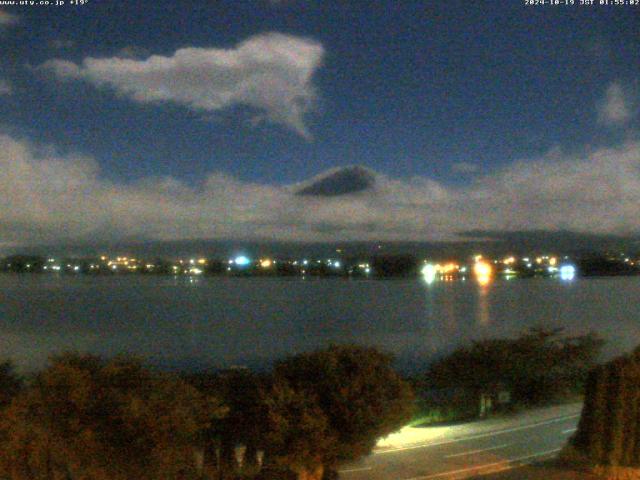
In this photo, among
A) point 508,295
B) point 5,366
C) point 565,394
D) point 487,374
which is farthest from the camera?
point 508,295

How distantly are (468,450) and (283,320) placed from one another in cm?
6516

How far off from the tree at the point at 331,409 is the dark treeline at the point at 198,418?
0.01 m

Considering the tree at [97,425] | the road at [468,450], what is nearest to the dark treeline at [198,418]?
the tree at [97,425]

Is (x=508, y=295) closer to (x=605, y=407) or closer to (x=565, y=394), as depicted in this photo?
(x=565, y=394)

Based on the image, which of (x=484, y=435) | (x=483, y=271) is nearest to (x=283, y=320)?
(x=484, y=435)

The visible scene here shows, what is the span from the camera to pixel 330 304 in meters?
99.8

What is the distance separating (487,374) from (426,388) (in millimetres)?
2264

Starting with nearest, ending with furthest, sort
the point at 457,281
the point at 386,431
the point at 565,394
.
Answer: the point at 386,431 → the point at 565,394 → the point at 457,281

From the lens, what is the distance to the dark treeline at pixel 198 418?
8.95 m

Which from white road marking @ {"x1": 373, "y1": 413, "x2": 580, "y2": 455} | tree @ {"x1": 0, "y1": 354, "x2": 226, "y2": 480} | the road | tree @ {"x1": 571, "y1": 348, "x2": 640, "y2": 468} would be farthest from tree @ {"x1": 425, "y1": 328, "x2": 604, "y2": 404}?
tree @ {"x1": 0, "y1": 354, "x2": 226, "y2": 480}

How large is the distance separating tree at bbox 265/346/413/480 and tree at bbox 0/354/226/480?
149 cm

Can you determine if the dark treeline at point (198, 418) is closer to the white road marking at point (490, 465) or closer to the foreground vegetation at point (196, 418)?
the foreground vegetation at point (196, 418)

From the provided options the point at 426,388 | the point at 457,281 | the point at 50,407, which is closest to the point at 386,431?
the point at 50,407

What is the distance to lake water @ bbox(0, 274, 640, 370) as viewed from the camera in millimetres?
57062
